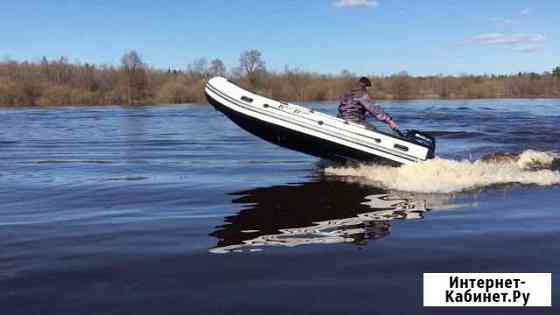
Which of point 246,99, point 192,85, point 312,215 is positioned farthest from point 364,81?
point 192,85

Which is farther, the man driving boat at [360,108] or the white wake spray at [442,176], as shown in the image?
the man driving boat at [360,108]

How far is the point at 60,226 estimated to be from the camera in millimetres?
7684

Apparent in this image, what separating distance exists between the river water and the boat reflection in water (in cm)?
3

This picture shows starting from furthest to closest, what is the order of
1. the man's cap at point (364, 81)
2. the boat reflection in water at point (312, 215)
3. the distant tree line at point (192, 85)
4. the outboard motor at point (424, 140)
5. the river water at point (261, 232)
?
the distant tree line at point (192, 85) < the outboard motor at point (424, 140) < the man's cap at point (364, 81) < the boat reflection in water at point (312, 215) < the river water at point (261, 232)

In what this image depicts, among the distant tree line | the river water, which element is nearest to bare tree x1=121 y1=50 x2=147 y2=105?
the distant tree line

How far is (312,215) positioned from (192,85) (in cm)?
6056

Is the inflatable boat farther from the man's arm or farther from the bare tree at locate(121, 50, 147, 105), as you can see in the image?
the bare tree at locate(121, 50, 147, 105)

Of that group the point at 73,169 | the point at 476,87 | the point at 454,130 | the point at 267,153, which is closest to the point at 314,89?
the point at 476,87

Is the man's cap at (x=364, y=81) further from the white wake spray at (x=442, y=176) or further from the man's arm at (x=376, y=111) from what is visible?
the white wake spray at (x=442, y=176)

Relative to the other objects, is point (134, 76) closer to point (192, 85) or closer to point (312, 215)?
point (192, 85)

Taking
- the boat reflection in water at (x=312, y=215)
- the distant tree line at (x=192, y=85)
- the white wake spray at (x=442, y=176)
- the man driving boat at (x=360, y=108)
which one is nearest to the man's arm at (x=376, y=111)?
the man driving boat at (x=360, y=108)

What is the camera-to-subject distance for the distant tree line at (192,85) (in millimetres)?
60719

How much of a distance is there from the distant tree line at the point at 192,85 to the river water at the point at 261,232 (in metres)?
48.6

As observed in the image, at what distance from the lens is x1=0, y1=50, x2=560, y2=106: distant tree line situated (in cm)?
6072
